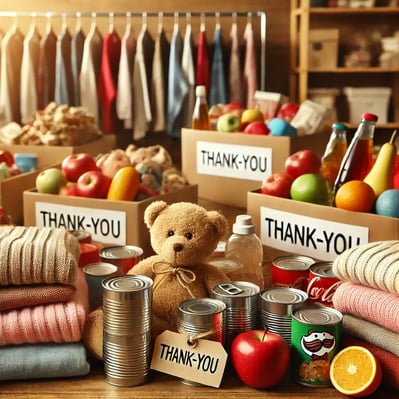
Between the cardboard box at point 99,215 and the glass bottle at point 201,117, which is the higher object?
the glass bottle at point 201,117

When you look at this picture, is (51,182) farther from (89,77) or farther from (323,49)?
(323,49)

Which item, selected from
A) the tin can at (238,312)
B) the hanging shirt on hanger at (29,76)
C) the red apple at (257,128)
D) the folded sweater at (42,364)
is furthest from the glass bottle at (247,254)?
the hanging shirt on hanger at (29,76)

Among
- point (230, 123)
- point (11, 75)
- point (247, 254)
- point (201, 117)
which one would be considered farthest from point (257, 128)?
point (11, 75)

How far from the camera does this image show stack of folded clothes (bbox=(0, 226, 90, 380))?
3.02 ft

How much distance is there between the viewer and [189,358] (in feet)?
2.97

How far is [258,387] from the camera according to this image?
897mm

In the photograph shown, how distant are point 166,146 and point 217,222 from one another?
4.15 m

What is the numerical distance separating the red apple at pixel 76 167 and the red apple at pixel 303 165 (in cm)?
51

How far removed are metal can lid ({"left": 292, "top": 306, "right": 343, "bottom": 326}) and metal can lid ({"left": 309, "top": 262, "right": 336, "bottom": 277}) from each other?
0.14 meters

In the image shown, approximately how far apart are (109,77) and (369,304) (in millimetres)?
3979

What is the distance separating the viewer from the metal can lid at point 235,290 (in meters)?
0.95

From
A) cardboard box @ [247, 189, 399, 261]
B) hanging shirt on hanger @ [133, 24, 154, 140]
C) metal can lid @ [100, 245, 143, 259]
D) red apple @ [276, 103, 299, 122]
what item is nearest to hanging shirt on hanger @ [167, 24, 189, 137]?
hanging shirt on hanger @ [133, 24, 154, 140]

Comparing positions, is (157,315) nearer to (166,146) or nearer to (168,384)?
(168,384)

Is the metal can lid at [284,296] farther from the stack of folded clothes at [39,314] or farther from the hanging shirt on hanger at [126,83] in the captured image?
the hanging shirt on hanger at [126,83]
